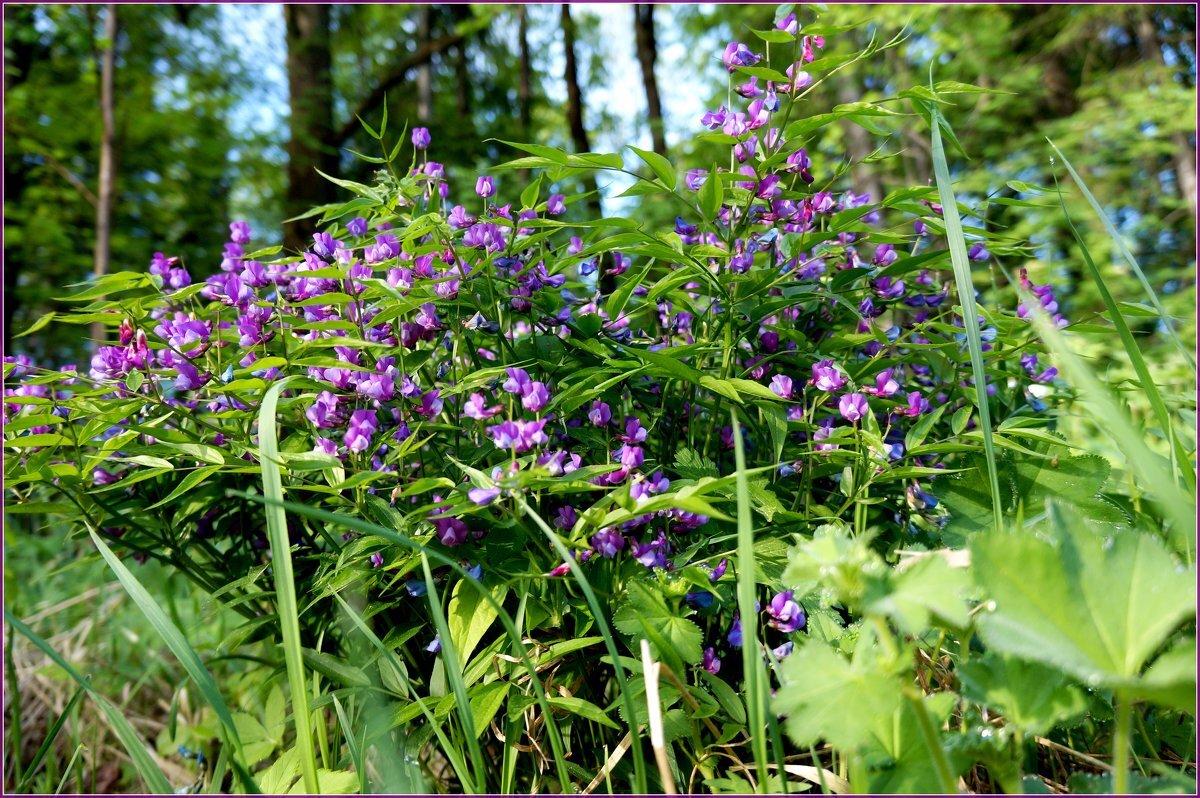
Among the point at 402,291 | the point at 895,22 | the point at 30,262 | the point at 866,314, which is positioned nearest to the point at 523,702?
the point at 402,291

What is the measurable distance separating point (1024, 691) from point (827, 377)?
510 millimetres

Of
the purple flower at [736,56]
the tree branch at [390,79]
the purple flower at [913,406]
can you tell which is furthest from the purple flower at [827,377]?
the tree branch at [390,79]

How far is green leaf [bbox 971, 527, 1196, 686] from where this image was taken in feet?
1.93

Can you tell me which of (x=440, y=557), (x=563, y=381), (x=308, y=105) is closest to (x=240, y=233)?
(x=563, y=381)

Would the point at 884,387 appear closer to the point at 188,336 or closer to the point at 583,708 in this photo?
the point at 583,708

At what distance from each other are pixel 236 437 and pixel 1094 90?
871 centimetres

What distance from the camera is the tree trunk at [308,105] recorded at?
668cm

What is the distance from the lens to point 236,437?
115cm

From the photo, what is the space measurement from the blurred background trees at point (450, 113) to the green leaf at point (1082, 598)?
569cm

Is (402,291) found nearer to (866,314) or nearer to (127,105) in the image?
(866,314)

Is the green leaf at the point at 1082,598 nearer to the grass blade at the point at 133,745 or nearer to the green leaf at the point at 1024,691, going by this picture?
the green leaf at the point at 1024,691

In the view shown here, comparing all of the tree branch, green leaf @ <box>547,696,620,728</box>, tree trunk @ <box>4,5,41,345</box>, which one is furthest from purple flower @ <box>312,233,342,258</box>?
tree trunk @ <box>4,5,41,345</box>

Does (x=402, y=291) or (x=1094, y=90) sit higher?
(x=1094, y=90)

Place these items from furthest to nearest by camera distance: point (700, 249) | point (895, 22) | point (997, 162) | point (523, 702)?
point (997, 162) → point (895, 22) → point (700, 249) → point (523, 702)
